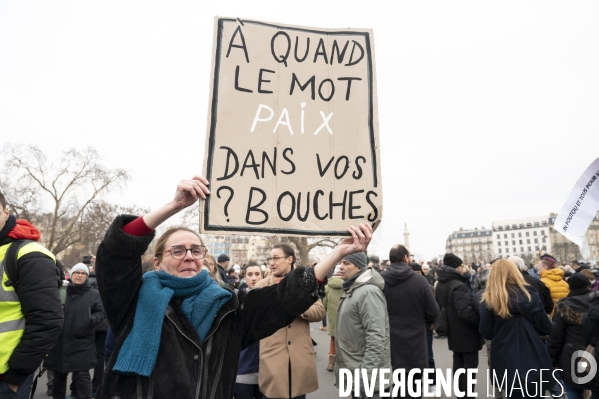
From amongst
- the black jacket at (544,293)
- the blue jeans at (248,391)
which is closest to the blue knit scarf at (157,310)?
the blue jeans at (248,391)

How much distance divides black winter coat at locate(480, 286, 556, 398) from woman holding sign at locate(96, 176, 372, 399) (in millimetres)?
2816

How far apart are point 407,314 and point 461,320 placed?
903 millimetres

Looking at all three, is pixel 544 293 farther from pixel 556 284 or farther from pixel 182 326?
pixel 182 326

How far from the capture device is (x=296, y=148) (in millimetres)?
2275

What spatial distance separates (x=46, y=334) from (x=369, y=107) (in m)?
2.29

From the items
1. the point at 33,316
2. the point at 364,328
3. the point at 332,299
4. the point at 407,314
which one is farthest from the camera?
the point at 332,299

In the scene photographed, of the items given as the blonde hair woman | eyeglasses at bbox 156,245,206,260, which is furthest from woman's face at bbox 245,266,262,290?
eyeglasses at bbox 156,245,206,260

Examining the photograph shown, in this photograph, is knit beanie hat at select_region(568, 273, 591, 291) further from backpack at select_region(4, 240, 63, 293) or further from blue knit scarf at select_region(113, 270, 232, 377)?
backpack at select_region(4, 240, 63, 293)

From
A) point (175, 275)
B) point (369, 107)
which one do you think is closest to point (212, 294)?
point (175, 275)

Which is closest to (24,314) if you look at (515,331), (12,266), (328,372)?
(12,266)

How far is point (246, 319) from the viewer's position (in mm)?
2010

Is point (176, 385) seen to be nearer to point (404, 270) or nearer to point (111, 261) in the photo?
point (111, 261)

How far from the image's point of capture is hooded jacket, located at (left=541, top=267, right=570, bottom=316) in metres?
6.31

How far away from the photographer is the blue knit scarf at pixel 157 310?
1.70 metres
